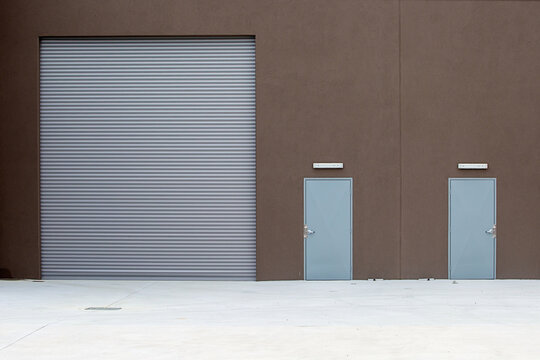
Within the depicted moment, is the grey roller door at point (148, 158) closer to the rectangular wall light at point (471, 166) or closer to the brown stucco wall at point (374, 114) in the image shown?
the brown stucco wall at point (374, 114)

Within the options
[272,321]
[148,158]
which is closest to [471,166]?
[148,158]

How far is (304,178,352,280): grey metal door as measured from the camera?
58.3 feet

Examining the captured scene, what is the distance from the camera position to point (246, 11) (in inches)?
701

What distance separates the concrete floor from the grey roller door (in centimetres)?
118

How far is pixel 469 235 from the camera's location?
17891 millimetres

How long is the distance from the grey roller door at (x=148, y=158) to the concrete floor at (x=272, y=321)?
118 cm

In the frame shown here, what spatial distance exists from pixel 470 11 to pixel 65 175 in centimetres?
993

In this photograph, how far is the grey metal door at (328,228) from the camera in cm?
A: 1777

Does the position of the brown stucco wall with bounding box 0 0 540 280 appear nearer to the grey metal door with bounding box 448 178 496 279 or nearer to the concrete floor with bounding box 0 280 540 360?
the grey metal door with bounding box 448 178 496 279

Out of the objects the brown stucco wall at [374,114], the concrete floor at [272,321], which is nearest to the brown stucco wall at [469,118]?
the brown stucco wall at [374,114]

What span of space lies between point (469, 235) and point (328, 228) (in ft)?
10.5

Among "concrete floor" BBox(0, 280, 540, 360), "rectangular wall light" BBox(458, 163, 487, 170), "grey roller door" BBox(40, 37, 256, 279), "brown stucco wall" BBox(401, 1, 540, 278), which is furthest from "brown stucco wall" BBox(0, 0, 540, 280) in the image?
"concrete floor" BBox(0, 280, 540, 360)

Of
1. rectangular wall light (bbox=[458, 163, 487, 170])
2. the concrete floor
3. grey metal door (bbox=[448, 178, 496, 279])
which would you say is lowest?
the concrete floor

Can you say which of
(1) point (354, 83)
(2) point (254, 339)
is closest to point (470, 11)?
(1) point (354, 83)
